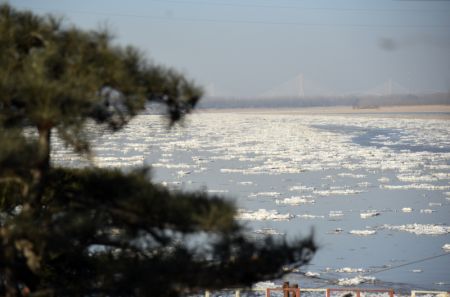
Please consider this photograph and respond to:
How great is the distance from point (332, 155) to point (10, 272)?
35.3 metres

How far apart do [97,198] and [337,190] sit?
21.4 meters

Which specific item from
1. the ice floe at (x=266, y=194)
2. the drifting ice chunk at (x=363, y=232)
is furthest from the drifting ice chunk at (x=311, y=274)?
the ice floe at (x=266, y=194)

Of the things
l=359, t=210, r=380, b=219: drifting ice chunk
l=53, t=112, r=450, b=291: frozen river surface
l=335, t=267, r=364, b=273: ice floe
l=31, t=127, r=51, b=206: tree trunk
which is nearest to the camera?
l=31, t=127, r=51, b=206: tree trunk

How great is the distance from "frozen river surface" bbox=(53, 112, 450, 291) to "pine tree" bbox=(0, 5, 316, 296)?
1.21 ft

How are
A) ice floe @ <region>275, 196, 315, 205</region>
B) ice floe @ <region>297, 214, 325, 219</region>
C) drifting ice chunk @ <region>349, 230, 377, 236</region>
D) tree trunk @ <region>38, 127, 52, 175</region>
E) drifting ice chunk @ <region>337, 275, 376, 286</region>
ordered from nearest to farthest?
tree trunk @ <region>38, 127, 52, 175</region>, drifting ice chunk @ <region>337, 275, 376, 286</region>, drifting ice chunk @ <region>349, 230, 377, 236</region>, ice floe @ <region>297, 214, 325, 219</region>, ice floe @ <region>275, 196, 315, 205</region>

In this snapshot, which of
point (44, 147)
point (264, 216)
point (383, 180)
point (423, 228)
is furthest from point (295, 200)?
point (44, 147)

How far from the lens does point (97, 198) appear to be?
6738 mm

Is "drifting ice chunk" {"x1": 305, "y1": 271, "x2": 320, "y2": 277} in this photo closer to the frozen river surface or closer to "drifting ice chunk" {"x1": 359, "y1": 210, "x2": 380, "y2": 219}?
the frozen river surface

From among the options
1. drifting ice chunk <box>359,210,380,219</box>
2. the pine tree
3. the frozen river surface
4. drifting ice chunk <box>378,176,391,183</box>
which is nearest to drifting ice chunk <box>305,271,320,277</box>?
the frozen river surface

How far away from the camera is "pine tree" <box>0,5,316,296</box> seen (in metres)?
6.04

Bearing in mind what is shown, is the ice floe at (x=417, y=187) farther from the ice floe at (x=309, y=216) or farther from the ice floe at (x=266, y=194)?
the ice floe at (x=309, y=216)

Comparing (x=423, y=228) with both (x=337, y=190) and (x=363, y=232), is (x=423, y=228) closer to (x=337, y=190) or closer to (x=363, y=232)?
(x=363, y=232)

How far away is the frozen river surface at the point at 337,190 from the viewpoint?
55.0 feet

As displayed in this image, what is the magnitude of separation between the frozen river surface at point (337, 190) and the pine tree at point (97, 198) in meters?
0.37
